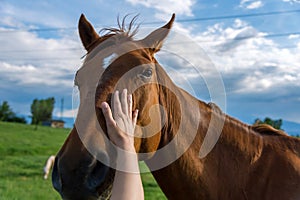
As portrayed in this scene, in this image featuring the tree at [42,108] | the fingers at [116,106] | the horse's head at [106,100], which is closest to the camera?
the horse's head at [106,100]

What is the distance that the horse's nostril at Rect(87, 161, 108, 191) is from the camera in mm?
2508

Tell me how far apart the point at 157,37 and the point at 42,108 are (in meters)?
77.1

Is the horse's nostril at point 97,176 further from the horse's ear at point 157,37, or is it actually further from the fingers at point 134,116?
the horse's ear at point 157,37

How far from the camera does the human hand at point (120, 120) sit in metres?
2.54

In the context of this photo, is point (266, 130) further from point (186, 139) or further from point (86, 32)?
point (86, 32)

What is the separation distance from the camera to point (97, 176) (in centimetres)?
253

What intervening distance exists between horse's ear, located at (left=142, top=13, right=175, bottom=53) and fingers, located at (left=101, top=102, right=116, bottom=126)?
962 mm

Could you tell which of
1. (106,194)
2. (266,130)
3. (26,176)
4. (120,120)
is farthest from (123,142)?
(26,176)

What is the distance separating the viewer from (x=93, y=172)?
8.30 feet

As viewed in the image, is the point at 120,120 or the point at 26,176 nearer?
the point at 120,120

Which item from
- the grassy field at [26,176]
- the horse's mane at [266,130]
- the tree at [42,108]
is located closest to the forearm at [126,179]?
the horse's mane at [266,130]

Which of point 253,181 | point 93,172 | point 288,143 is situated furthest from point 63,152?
point 288,143

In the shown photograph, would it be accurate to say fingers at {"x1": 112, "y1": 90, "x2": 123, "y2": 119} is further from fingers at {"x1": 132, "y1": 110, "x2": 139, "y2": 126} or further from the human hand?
fingers at {"x1": 132, "y1": 110, "x2": 139, "y2": 126}

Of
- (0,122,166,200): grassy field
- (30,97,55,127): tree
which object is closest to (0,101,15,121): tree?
(30,97,55,127): tree
